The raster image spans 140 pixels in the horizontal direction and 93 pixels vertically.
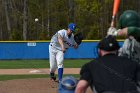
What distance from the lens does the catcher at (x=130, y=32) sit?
4.59 m

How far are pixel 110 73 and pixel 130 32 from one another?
0.50 meters

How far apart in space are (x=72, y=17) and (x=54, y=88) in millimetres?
47718

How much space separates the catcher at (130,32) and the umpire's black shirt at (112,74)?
293 mm

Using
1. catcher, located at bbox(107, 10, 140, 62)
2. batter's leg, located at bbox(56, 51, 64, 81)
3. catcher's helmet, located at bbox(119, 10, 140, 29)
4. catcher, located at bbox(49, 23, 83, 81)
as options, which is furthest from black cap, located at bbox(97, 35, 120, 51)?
batter's leg, located at bbox(56, 51, 64, 81)

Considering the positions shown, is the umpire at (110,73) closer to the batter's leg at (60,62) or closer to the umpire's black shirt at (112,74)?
the umpire's black shirt at (112,74)

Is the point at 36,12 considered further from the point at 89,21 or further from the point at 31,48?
the point at 31,48

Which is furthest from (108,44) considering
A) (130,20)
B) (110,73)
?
(130,20)

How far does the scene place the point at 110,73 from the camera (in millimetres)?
4344

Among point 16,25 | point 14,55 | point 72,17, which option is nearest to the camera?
point 14,55

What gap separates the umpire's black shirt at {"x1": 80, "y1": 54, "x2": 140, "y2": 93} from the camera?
4320 millimetres

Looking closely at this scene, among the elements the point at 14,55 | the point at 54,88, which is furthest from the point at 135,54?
the point at 14,55

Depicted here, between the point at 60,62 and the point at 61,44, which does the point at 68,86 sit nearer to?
the point at 61,44

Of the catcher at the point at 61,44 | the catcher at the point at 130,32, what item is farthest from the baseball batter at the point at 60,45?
the catcher at the point at 130,32

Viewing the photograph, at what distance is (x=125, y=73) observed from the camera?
14.3 ft
